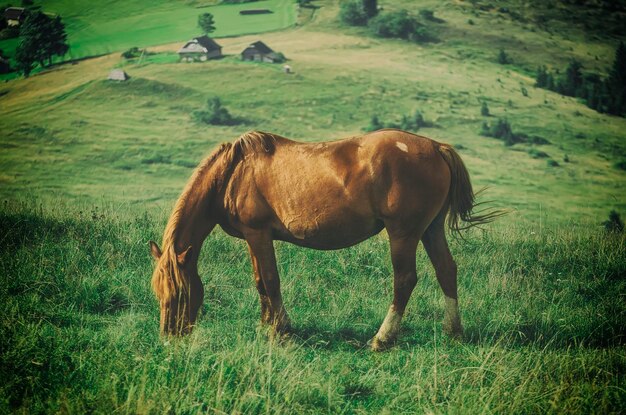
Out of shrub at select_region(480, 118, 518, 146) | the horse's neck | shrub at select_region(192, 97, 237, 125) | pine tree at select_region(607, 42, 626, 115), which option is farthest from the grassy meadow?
pine tree at select_region(607, 42, 626, 115)

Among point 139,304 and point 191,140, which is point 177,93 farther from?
point 139,304

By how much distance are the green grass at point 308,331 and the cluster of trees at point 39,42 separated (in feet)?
48.3

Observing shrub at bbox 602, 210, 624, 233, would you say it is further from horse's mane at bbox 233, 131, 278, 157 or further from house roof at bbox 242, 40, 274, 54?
house roof at bbox 242, 40, 274, 54

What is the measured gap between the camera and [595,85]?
1256 inches

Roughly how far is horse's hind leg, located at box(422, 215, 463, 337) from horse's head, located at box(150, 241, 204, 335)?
2.48 m

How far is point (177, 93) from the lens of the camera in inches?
1171

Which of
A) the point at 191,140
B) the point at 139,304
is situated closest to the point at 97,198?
the point at 191,140

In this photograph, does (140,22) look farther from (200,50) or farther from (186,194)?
(186,194)

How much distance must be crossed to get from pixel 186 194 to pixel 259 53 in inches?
1081

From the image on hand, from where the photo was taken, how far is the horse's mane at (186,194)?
18.7ft

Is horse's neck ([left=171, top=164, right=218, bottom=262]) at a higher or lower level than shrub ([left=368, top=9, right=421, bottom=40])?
higher

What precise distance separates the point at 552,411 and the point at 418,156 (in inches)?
101

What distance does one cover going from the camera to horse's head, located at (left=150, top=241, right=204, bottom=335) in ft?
18.6

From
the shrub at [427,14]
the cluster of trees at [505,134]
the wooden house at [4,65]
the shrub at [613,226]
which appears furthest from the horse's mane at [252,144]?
the shrub at [427,14]
